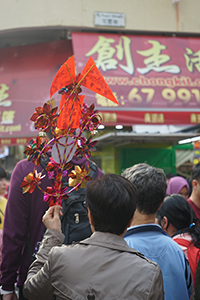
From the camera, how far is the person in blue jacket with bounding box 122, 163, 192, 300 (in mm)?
1801

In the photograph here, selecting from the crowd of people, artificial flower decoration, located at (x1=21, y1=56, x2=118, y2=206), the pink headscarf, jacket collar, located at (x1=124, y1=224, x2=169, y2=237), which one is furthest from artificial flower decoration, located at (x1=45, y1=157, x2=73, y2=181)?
the pink headscarf

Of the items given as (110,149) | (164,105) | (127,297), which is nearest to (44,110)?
(127,297)

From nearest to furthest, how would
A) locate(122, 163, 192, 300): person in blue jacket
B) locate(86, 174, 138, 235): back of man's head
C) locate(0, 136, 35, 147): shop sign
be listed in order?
1. locate(86, 174, 138, 235): back of man's head
2. locate(122, 163, 192, 300): person in blue jacket
3. locate(0, 136, 35, 147): shop sign

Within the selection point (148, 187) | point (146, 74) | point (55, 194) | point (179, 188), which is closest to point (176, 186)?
point (179, 188)

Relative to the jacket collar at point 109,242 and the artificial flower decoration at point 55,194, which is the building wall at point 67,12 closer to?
the artificial flower decoration at point 55,194

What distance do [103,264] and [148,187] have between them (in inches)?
27.9

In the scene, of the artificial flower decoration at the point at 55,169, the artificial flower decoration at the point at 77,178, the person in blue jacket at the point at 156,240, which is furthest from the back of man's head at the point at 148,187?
the artificial flower decoration at the point at 55,169

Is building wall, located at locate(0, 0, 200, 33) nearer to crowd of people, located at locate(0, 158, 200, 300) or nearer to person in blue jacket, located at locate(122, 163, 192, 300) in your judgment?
crowd of people, located at locate(0, 158, 200, 300)

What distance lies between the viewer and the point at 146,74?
5918 millimetres

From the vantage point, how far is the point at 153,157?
865 cm

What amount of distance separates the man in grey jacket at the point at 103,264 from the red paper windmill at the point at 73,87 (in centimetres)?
57

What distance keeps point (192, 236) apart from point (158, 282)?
3.22 feet

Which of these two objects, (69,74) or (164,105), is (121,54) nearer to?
(164,105)

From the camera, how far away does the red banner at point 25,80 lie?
659cm
